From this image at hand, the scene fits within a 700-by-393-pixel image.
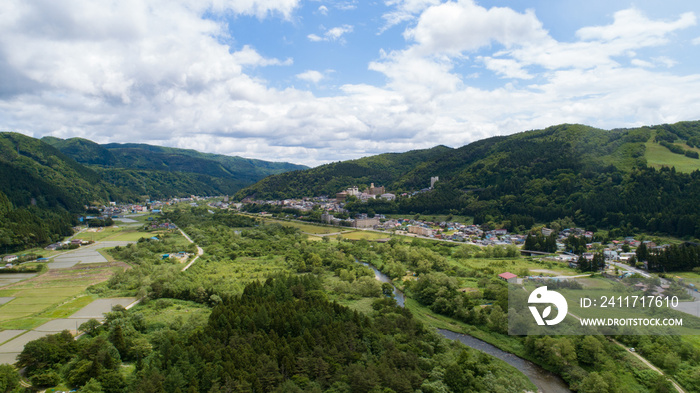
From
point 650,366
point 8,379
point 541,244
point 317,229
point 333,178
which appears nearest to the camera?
point 8,379

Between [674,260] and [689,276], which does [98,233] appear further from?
[689,276]

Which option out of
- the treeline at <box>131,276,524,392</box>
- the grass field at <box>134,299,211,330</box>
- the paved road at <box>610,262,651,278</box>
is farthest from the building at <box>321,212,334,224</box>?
the treeline at <box>131,276,524,392</box>

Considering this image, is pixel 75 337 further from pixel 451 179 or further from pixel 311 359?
pixel 451 179

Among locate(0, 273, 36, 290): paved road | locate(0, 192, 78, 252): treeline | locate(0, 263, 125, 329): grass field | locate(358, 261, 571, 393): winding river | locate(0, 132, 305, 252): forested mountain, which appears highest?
locate(0, 132, 305, 252): forested mountain

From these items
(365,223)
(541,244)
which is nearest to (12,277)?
(365,223)

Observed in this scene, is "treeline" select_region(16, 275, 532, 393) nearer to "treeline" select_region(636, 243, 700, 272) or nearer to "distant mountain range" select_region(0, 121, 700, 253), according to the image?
"treeline" select_region(636, 243, 700, 272)

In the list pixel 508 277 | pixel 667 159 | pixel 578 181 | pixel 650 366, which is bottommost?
pixel 650 366
